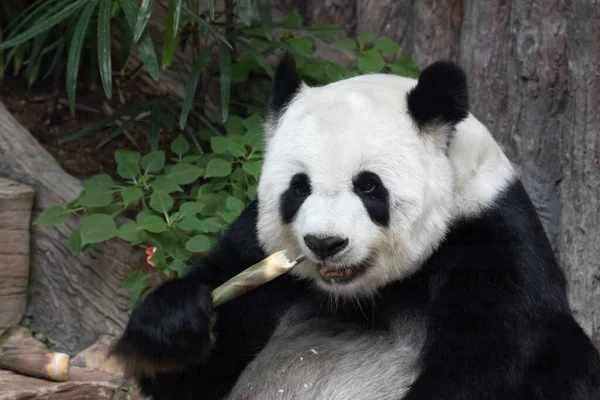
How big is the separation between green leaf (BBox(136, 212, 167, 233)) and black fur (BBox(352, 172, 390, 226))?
1.60 meters

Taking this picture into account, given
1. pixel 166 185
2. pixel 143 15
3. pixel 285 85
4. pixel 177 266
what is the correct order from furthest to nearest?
pixel 166 185 → pixel 177 266 → pixel 143 15 → pixel 285 85

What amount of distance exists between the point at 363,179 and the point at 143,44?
6.35 ft

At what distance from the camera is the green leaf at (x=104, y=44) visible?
414 centimetres

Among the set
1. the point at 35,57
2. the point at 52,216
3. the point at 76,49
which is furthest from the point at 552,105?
the point at 35,57

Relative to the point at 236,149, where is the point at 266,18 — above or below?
above

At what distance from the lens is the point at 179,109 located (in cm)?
508

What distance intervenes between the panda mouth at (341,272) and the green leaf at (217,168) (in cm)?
159

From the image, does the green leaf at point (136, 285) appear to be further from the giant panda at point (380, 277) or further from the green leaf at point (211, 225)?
the giant panda at point (380, 277)

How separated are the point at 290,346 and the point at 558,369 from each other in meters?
0.89

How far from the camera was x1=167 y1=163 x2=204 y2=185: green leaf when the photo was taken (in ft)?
14.4

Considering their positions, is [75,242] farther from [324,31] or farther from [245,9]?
[324,31]

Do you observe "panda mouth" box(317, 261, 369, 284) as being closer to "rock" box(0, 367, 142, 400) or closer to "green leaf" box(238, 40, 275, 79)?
"rock" box(0, 367, 142, 400)

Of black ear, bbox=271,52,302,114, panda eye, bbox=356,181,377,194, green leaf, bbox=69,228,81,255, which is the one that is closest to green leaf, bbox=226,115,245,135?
green leaf, bbox=69,228,81,255

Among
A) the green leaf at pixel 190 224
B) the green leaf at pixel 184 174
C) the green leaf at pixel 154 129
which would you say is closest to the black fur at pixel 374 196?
the green leaf at pixel 190 224
